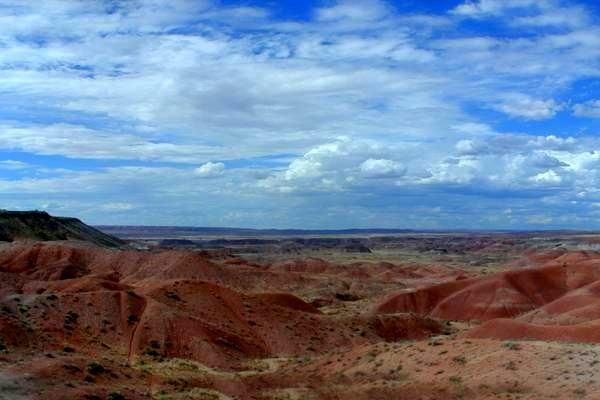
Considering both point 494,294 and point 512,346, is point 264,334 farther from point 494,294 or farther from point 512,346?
point 494,294

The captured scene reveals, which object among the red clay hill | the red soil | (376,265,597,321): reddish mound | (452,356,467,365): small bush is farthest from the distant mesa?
(452,356,467,365): small bush

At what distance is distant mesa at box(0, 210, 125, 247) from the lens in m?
104

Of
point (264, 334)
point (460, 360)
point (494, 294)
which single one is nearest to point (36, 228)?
point (264, 334)

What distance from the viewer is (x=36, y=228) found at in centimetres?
10956

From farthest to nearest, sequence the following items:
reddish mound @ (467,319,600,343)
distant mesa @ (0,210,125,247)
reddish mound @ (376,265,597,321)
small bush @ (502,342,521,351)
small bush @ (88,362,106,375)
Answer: distant mesa @ (0,210,125,247)
reddish mound @ (376,265,597,321)
reddish mound @ (467,319,600,343)
small bush @ (88,362,106,375)
small bush @ (502,342,521,351)

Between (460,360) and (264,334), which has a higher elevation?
(460,360)

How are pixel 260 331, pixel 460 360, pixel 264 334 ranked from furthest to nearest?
pixel 260 331
pixel 264 334
pixel 460 360

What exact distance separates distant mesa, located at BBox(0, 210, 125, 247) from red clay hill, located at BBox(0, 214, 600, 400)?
49.0 feet

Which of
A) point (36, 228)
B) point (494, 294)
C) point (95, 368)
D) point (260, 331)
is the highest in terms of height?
point (36, 228)

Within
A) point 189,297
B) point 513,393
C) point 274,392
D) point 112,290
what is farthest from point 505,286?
point 513,393

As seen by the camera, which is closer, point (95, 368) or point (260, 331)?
point (95, 368)

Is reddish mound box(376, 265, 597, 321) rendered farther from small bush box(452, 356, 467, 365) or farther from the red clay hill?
small bush box(452, 356, 467, 365)

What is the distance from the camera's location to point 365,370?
3634cm

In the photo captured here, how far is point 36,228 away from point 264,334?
2588 inches
